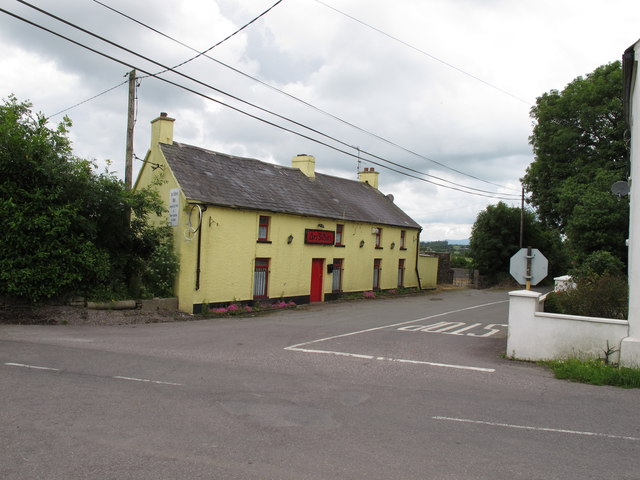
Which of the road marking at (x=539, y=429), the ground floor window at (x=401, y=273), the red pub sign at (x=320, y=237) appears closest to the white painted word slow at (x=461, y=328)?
the road marking at (x=539, y=429)

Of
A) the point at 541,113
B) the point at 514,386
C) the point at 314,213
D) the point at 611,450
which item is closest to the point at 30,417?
the point at 611,450

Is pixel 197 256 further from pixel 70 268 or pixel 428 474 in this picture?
pixel 428 474

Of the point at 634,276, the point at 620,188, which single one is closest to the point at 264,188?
the point at 620,188

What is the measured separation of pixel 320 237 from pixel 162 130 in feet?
30.2

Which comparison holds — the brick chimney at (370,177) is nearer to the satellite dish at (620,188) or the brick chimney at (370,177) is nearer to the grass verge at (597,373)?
the satellite dish at (620,188)

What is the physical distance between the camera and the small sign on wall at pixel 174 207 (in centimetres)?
1973

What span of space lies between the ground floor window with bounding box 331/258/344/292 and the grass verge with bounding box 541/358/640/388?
58.3 feet

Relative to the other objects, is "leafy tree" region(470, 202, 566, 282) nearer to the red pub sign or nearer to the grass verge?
the red pub sign

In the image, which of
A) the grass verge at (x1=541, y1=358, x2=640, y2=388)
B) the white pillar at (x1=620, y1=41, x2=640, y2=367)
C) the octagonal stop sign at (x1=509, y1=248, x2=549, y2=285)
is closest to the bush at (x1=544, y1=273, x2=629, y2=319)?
the octagonal stop sign at (x1=509, y1=248, x2=549, y2=285)

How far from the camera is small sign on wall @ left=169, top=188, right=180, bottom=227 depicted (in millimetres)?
19734

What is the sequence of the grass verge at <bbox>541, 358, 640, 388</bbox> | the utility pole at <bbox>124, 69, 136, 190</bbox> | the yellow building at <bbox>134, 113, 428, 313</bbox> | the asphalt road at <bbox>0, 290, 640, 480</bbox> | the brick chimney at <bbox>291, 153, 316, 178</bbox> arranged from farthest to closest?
the brick chimney at <bbox>291, 153, 316, 178</bbox>
the yellow building at <bbox>134, 113, 428, 313</bbox>
the utility pole at <bbox>124, 69, 136, 190</bbox>
the grass verge at <bbox>541, 358, 640, 388</bbox>
the asphalt road at <bbox>0, 290, 640, 480</bbox>

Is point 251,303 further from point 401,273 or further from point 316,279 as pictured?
point 401,273

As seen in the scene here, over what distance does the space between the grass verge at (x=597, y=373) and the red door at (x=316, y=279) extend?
1641cm

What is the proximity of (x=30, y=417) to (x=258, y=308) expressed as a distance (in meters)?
15.7
